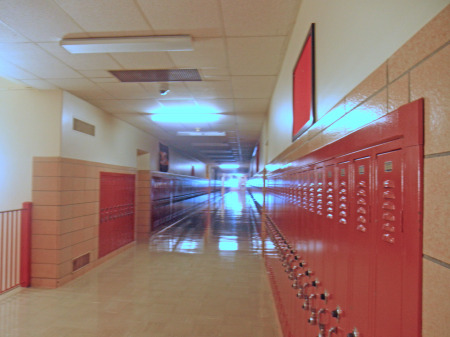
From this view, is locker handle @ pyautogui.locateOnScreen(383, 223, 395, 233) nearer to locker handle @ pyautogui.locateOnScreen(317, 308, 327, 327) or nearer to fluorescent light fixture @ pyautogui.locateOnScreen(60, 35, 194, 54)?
locker handle @ pyautogui.locateOnScreen(317, 308, 327, 327)

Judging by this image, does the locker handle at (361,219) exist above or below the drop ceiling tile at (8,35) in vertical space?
below

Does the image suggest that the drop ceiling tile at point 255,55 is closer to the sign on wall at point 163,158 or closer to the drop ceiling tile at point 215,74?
the drop ceiling tile at point 215,74

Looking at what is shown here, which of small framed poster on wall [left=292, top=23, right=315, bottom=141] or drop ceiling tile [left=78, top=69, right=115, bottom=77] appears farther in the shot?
drop ceiling tile [left=78, top=69, right=115, bottom=77]

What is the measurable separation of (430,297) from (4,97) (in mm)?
5644

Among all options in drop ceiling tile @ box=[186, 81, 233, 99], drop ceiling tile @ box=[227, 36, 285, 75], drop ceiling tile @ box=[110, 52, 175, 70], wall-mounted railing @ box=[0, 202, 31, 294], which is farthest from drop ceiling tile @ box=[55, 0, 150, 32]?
wall-mounted railing @ box=[0, 202, 31, 294]

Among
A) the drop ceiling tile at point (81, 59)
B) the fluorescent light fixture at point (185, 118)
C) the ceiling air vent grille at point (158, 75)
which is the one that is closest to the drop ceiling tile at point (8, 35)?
the drop ceiling tile at point (81, 59)

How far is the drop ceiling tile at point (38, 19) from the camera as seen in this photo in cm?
237

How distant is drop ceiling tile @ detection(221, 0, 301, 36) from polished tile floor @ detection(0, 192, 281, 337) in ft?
9.48

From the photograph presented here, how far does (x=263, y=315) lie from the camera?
3412 mm

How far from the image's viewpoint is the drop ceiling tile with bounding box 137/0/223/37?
7.59 feet

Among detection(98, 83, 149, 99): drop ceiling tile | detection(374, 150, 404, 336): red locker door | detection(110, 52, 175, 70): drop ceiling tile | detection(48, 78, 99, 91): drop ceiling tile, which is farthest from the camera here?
detection(98, 83, 149, 99): drop ceiling tile

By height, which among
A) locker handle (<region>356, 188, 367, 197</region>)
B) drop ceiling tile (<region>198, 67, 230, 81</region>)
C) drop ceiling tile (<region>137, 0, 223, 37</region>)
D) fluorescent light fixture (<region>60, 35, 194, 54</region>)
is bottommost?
locker handle (<region>356, 188, 367, 197</region>)

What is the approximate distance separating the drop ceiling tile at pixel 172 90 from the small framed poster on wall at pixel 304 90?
7.43ft

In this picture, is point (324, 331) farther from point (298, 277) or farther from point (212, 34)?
point (212, 34)
